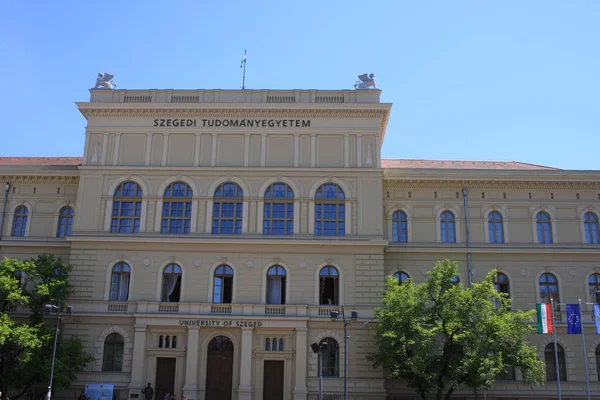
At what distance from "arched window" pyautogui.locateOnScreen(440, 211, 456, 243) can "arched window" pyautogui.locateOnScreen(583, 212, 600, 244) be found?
30.1 feet

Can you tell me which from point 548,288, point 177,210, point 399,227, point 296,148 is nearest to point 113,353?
point 177,210

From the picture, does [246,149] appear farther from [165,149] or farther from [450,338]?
[450,338]

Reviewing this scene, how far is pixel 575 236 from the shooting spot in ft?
147

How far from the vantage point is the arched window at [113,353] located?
41156mm

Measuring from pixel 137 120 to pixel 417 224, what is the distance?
68.4 feet

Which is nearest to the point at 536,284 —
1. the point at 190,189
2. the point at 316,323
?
the point at 316,323

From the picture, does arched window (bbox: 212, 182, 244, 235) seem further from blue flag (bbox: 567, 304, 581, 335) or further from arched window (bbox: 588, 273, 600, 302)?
arched window (bbox: 588, 273, 600, 302)

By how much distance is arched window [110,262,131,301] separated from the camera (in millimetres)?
42469

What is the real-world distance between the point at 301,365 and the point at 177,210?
13140 millimetres

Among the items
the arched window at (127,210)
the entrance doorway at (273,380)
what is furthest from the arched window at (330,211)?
the arched window at (127,210)

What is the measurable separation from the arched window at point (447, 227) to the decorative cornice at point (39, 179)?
25963 mm

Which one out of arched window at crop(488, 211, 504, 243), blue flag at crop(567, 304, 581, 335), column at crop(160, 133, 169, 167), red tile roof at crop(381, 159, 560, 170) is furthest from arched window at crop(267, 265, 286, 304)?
blue flag at crop(567, 304, 581, 335)

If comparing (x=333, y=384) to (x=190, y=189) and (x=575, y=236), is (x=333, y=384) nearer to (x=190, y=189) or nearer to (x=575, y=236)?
(x=190, y=189)

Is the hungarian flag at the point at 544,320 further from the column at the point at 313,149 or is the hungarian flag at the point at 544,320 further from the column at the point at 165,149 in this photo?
the column at the point at 165,149
